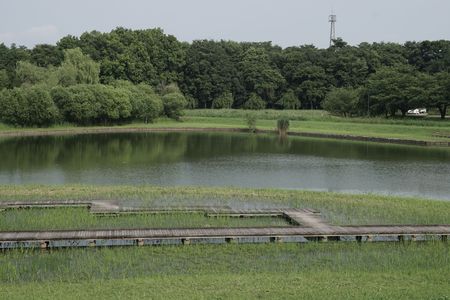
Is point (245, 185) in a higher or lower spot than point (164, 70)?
lower

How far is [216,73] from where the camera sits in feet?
292

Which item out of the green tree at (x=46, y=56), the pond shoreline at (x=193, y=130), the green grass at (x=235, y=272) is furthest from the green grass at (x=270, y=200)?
the green tree at (x=46, y=56)

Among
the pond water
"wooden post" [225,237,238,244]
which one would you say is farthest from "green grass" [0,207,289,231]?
the pond water

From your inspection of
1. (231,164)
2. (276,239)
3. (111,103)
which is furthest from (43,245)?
Answer: (111,103)

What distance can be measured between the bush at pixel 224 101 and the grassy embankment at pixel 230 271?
71201 mm

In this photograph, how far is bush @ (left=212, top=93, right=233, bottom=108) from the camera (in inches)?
3440

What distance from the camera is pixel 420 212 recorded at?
59.6ft

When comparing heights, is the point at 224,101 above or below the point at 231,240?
above

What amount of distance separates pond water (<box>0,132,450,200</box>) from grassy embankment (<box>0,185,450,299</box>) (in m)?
8.96

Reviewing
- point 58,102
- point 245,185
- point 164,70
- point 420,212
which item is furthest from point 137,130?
point 420,212

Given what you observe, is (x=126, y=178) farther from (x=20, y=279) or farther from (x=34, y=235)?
(x=20, y=279)

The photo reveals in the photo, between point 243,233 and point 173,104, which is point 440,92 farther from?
point 243,233

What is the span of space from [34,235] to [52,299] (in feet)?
15.9

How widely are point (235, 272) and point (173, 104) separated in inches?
2307
